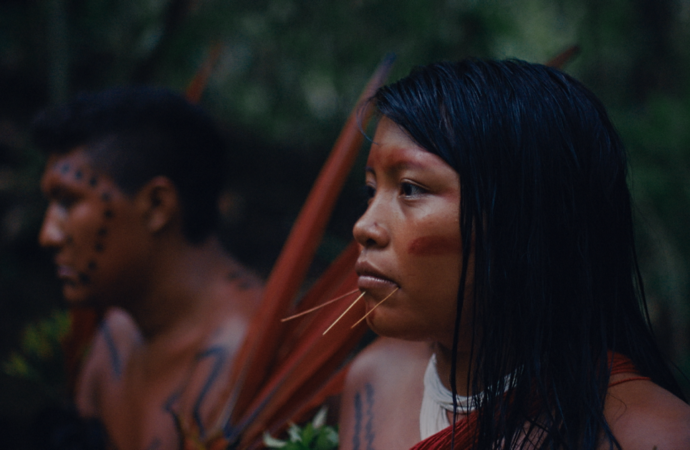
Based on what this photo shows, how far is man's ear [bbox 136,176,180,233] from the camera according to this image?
2150 millimetres

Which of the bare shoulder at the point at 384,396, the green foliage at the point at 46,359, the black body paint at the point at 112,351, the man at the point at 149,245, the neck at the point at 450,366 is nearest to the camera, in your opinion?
the neck at the point at 450,366

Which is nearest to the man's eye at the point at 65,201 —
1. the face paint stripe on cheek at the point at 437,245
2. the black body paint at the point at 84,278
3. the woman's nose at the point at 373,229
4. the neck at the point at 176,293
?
the black body paint at the point at 84,278

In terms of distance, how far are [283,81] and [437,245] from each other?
328 cm

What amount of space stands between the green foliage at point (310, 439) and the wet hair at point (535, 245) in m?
0.51

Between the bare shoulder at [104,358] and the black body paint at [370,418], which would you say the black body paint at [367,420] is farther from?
the bare shoulder at [104,358]

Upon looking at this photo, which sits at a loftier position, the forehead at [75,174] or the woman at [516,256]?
the forehead at [75,174]

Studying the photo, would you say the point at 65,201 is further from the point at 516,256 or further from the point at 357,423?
the point at 516,256

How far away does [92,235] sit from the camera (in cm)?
204

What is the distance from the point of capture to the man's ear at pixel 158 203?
2.15 meters

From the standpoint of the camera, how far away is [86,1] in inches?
144

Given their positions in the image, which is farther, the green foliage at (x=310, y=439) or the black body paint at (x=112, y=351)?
the black body paint at (x=112, y=351)

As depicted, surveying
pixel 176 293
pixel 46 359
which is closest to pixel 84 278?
pixel 176 293

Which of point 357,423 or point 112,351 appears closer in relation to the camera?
point 357,423

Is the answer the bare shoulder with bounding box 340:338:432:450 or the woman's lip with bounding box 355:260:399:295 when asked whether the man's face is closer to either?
the bare shoulder with bounding box 340:338:432:450
